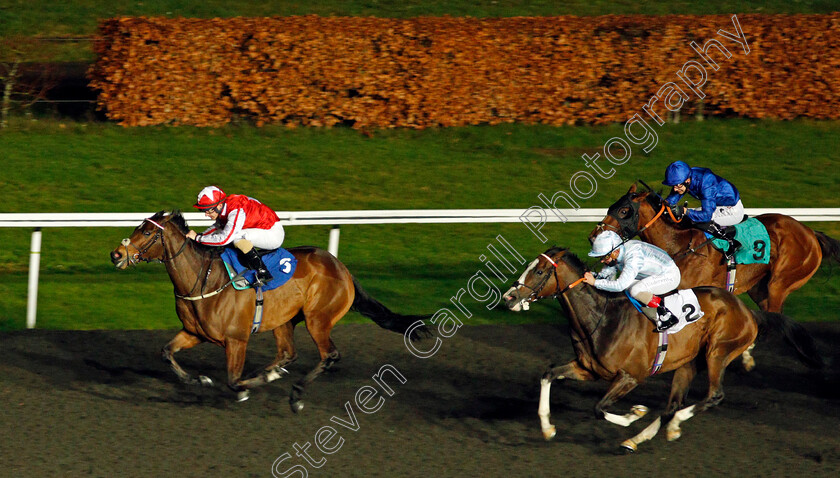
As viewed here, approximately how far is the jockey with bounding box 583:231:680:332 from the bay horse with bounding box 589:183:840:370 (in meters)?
1.26

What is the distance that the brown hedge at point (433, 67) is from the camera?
487 inches

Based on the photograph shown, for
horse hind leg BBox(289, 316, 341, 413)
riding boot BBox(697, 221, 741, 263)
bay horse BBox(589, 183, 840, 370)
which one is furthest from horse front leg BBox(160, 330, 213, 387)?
riding boot BBox(697, 221, 741, 263)

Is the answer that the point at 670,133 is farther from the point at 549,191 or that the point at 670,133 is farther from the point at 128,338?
the point at 128,338

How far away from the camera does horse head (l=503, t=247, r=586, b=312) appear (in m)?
5.68

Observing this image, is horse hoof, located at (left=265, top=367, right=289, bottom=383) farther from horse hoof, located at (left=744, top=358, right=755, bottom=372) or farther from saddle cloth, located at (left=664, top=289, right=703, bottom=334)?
horse hoof, located at (left=744, top=358, right=755, bottom=372)

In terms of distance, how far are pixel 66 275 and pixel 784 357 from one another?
6380 mm

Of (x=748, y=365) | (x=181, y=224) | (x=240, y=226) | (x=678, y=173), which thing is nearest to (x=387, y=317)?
(x=240, y=226)

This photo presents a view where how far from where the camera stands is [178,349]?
6.34 meters

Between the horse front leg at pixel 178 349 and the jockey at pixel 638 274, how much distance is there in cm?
260

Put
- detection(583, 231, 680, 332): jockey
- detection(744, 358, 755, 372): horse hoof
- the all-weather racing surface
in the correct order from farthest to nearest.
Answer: detection(744, 358, 755, 372): horse hoof
detection(583, 231, 680, 332): jockey
the all-weather racing surface

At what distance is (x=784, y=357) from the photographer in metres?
7.24

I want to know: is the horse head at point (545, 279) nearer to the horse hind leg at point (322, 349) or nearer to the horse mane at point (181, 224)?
the horse hind leg at point (322, 349)

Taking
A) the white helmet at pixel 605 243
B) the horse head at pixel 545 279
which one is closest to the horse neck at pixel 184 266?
the horse head at pixel 545 279

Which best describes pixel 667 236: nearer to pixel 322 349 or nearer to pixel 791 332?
pixel 791 332
